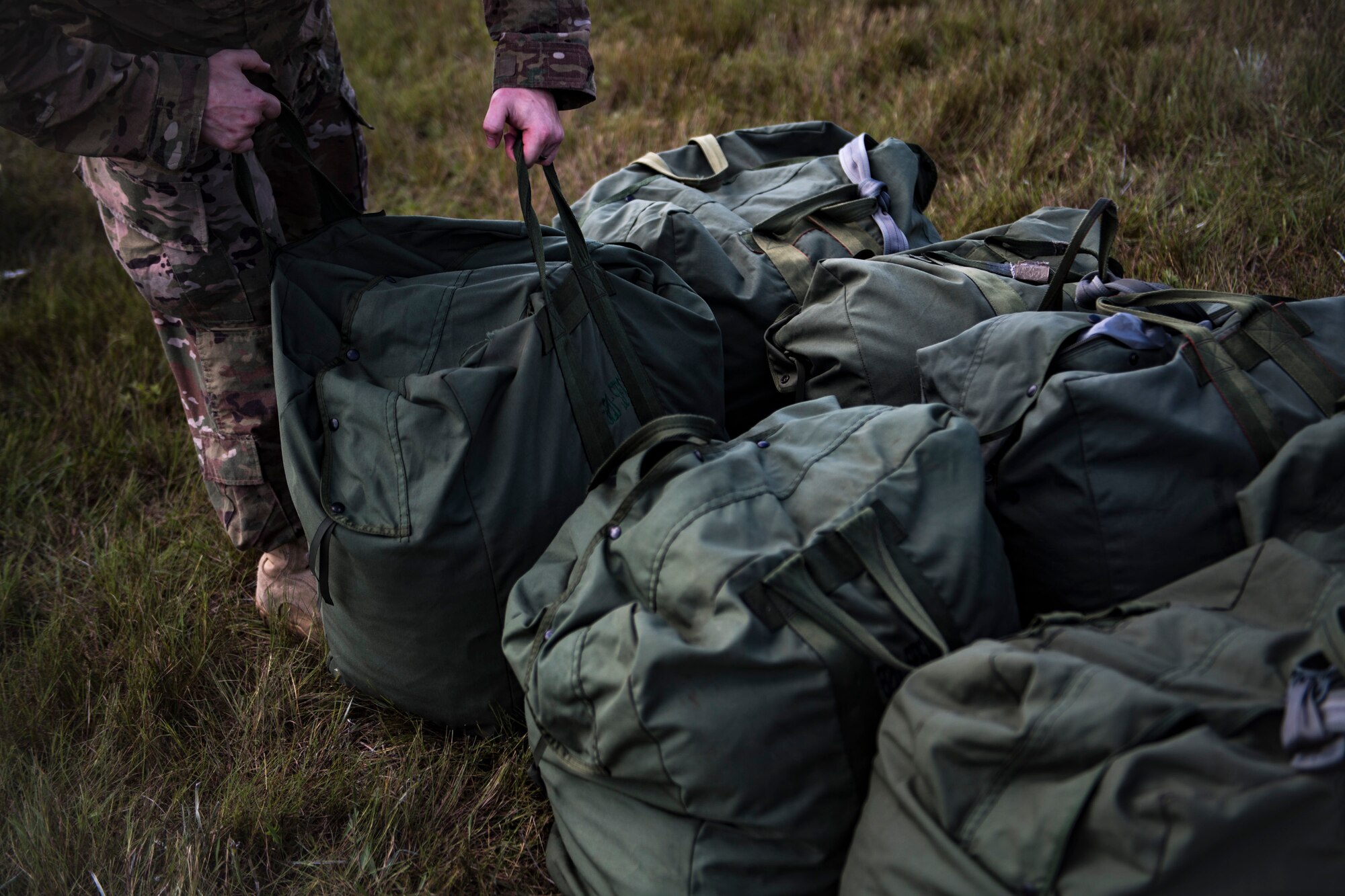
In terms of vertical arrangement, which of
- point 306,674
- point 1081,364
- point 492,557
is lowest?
point 306,674

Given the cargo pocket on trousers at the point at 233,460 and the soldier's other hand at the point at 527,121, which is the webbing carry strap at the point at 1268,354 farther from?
the cargo pocket on trousers at the point at 233,460

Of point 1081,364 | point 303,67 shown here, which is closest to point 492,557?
point 1081,364

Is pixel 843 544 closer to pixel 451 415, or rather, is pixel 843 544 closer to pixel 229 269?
pixel 451 415

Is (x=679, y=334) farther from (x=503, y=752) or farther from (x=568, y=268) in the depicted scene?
(x=503, y=752)

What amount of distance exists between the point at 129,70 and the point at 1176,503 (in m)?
1.97

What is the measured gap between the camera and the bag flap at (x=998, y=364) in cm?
164

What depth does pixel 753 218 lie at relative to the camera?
8.29 ft

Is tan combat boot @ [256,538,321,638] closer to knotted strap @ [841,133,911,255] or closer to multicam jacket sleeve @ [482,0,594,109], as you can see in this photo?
multicam jacket sleeve @ [482,0,594,109]

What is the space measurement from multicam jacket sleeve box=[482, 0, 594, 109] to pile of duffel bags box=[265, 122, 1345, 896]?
24cm

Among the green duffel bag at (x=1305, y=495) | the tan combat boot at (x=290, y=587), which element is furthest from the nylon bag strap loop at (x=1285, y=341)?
the tan combat boot at (x=290, y=587)

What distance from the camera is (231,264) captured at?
2.13m

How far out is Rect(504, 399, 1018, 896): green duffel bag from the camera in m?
1.32

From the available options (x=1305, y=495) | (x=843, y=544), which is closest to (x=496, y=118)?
(x=843, y=544)

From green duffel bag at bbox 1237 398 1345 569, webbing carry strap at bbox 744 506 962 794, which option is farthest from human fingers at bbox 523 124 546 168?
green duffel bag at bbox 1237 398 1345 569
